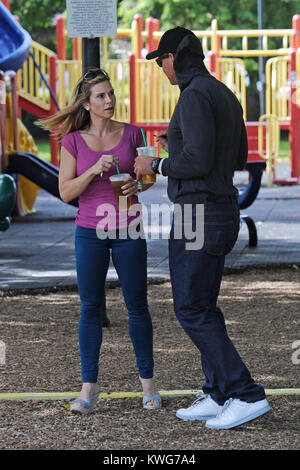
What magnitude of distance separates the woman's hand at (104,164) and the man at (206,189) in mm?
131

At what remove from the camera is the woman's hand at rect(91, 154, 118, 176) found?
501 cm

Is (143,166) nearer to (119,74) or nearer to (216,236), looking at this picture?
(216,236)

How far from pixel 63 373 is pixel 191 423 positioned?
1.33 metres

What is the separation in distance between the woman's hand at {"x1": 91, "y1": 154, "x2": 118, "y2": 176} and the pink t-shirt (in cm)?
14

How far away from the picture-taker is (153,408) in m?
5.27

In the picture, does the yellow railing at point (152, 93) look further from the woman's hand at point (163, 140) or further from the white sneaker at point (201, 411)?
the white sneaker at point (201, 411)

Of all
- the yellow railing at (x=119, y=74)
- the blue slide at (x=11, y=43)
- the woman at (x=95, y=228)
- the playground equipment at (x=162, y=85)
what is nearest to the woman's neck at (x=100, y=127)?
the woman at (x=95, y=228)

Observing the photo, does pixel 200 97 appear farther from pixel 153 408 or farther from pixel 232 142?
pixel 153 408

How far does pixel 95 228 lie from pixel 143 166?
434 mm

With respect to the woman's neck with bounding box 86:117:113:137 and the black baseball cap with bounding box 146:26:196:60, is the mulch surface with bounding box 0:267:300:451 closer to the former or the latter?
the woman's neck with bounding box 86:117:113:137

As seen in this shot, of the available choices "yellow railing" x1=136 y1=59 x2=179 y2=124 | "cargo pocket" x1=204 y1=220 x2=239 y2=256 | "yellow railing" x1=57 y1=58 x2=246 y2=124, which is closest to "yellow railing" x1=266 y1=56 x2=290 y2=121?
"yellow railing" x1=57 y1=58 x2=246 y2=124

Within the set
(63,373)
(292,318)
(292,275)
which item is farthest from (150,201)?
(63,373)

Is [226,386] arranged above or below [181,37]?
below

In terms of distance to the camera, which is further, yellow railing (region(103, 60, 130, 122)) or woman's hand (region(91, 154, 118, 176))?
yellow railing (region(103, 60, 130, 122))
